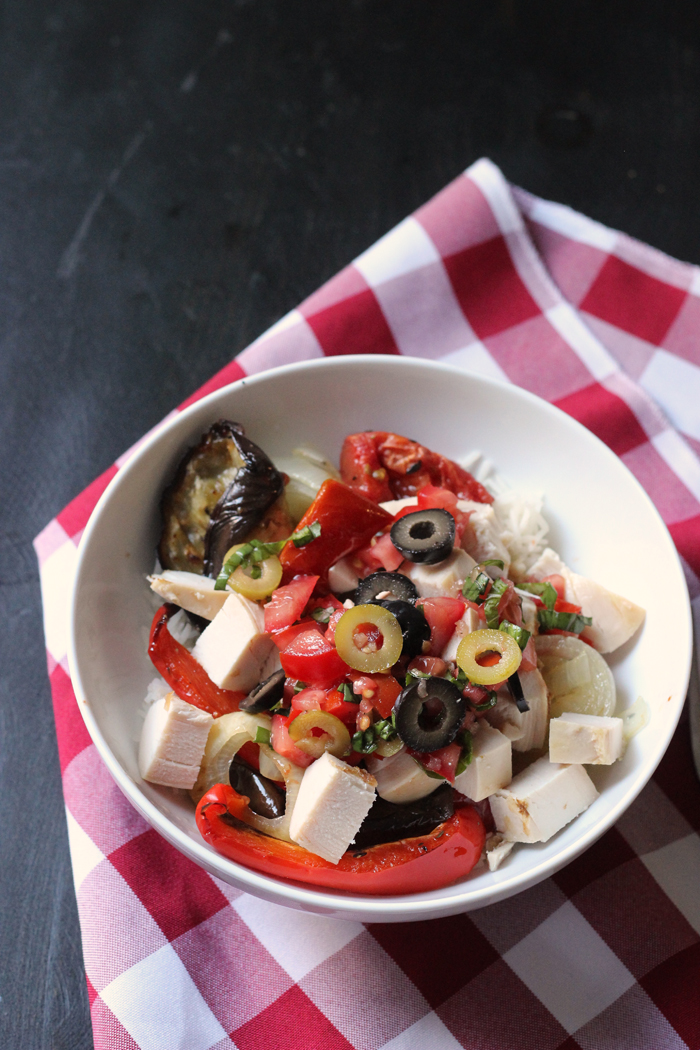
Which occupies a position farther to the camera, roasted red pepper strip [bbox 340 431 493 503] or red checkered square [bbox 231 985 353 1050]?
roasted red pepper strip [bbox 340 431 493 503]

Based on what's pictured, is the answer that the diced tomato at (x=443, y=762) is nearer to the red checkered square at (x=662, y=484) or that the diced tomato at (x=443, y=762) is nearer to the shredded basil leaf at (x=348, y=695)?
the shredded basil leaf at (x=348, y=695)

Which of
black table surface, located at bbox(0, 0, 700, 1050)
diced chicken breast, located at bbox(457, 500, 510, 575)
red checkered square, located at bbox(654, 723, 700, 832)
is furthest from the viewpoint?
black table surface, located at bbox(0, 0, 700, 1050)

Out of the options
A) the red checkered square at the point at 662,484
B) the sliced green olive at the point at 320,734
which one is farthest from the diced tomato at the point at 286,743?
the red checkered square at the point at 662,484

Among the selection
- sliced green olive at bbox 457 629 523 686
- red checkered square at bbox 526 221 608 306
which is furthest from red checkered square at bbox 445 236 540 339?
sliced green olive at bbox 457 629 523 686

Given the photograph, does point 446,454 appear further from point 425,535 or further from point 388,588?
point 388,588

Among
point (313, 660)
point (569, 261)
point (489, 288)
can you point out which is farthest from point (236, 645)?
point (569, 261)

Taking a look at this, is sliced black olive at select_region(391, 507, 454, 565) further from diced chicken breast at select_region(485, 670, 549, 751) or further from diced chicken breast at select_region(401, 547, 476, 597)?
diced chicken breast at select_region(485, 670, 549, 751)

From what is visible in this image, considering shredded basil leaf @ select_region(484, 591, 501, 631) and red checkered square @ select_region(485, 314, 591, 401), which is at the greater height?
red checkered square @ select_region(485, 314, 591, 401)

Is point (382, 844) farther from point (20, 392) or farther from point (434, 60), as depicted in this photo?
point (434, 60)
